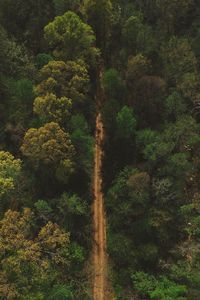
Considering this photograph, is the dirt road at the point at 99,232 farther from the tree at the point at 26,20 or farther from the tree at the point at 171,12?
the tree at the point at 171,12

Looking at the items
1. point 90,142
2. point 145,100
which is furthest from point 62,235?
point 145,100

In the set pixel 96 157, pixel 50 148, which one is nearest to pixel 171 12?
pixel 96 157

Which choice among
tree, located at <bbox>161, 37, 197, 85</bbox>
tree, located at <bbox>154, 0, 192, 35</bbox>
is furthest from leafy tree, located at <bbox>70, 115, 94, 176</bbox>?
tree, located at <bbox>154, 0, 192, 35</bbox>

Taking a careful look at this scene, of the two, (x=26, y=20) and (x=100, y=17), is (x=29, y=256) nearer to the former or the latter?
(x=100, y=17)

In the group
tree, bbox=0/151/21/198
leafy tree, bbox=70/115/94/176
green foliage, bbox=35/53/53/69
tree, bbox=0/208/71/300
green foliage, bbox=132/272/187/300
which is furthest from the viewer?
green foliage, bbox=35/53/53/69

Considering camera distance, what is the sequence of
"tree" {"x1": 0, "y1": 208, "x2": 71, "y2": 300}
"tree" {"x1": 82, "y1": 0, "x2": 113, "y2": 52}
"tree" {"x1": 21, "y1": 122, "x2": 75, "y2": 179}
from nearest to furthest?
1. "tree" {"x1": 0, "y1": 208, "x2": 71, "y2": 300}
2. "tree" {"x1": 21, "y1": 122, "x2": 75, "y2": 179}
3. "tree" {"x1": 82, "y1": 0, "x2": 113, "y2": 52}

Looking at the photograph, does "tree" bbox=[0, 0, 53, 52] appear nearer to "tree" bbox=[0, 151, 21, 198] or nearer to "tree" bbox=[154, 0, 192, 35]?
"tree" bbox=[154, 0, 192, 35]

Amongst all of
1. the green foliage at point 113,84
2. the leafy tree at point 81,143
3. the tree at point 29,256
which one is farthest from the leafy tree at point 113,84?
the tree at point 29,256

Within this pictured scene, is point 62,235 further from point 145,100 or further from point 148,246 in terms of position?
point 145,100
